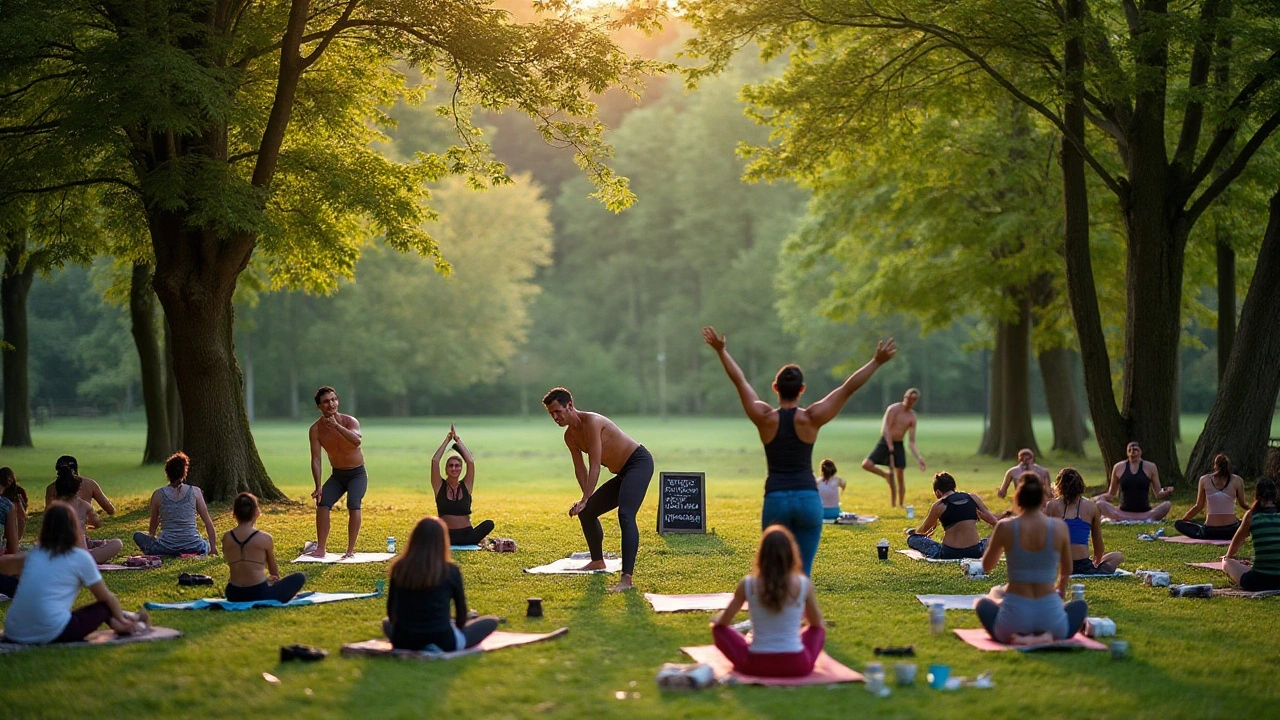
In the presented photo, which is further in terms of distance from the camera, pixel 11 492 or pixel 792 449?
pixel 11 492

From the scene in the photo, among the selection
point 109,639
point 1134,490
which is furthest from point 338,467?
point 1134,490

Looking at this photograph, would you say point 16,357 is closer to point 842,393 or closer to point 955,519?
point 955,519

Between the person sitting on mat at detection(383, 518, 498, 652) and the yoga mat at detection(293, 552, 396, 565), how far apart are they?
5074mm

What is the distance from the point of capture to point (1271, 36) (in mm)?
18344

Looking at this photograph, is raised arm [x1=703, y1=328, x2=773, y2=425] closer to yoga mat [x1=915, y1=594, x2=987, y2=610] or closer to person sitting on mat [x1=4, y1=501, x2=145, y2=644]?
yoga mat [x1=915, y1=594, x2=987, y2=610]

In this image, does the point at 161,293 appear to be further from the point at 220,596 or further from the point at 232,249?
the point at 220,596

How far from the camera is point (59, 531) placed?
8586 millimetres

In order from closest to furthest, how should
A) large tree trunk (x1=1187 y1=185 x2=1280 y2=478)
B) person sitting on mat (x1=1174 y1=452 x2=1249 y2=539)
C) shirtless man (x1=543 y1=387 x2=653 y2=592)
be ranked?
shirtless man (x1=543 y1=387 x2=653 y2=592), person sitting on mat (x1=1174 y1=452 x2=1249 y2=539), large tree trunk (x1=1187 y1=185 x2=1280 y2=478)

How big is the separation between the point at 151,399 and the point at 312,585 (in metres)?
21.1

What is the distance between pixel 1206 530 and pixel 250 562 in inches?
462

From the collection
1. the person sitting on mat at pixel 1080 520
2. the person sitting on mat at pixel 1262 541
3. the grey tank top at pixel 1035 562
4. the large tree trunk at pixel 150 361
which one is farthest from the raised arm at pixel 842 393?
the large tree trunk at pixel 150 361

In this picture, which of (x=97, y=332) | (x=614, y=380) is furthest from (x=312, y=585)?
(x=614, y=380)

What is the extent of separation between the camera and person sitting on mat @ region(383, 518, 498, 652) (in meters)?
8.25

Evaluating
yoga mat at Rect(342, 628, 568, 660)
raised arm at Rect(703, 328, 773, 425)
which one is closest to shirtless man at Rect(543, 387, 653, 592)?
yoga mat at Rect(342, 628, 568, 660)
